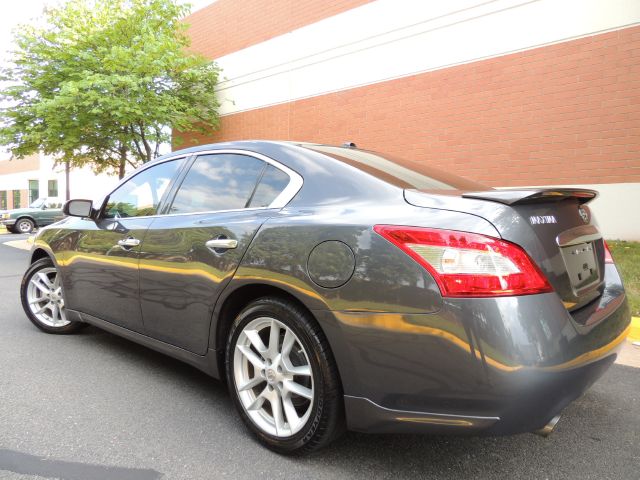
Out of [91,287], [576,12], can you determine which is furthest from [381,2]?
[91,287]

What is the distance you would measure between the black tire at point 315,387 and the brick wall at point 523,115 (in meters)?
8.23

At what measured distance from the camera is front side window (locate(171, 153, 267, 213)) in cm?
278

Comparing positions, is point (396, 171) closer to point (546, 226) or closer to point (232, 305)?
point (546, 226)

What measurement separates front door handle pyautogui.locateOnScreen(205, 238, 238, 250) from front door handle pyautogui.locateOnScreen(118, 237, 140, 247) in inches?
31.7

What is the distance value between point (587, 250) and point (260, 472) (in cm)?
187

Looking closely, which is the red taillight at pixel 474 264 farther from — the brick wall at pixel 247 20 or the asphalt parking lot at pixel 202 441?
the brick wall at pixel 247 20

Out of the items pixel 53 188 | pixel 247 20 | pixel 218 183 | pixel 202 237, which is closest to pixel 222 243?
pixel 202 237

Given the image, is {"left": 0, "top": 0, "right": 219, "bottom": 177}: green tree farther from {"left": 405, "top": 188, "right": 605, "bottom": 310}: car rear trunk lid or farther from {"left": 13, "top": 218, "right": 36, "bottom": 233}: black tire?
{"left": 405, "top": 188, "right": 605, "bottom": 310}: car rear trunk lid

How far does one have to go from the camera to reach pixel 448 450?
2.41 metres

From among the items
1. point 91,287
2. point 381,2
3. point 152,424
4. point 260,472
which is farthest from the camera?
point 381,2

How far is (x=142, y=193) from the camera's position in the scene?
3.56 metres

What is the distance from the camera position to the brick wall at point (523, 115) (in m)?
8.41

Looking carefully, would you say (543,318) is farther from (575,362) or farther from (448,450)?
(448,450)

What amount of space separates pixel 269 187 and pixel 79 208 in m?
2.04
